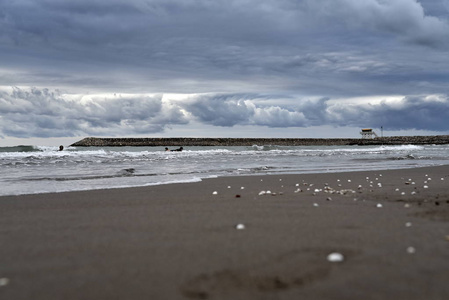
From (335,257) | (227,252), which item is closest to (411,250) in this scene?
(335,257)

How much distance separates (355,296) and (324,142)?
4936 inches

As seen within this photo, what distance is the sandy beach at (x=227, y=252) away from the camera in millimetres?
3248

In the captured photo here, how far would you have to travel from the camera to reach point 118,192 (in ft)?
33.6

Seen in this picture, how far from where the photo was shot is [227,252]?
13.8ft

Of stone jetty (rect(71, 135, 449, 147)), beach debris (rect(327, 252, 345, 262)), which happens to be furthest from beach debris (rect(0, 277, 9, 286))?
stone jetty (rect(71, 135, 449, 147))

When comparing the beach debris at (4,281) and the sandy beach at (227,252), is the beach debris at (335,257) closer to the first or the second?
the sandy beach at (227,252)

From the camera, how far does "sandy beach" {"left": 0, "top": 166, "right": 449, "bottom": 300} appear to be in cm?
325

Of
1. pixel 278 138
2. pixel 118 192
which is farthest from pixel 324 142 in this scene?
pixel 118 192

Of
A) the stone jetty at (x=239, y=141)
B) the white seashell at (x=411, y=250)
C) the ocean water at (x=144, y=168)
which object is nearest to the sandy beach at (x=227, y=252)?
the white seashell at (x=411, y=250)

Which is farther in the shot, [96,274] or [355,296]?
[96,274]

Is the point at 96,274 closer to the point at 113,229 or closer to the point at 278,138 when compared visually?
the point at 113,229

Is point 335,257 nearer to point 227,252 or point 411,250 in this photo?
point 411,250

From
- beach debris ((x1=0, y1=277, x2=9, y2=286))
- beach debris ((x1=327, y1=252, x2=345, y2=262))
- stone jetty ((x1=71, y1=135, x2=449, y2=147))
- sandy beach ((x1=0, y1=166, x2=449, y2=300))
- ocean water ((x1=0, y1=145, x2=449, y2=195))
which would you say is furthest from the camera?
stone jetty ((x1=71, y1=135, x2=449, y2=147))

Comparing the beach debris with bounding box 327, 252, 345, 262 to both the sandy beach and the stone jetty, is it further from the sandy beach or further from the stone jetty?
the stone jetty
